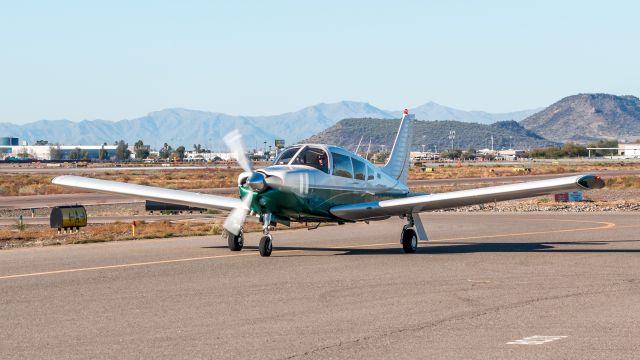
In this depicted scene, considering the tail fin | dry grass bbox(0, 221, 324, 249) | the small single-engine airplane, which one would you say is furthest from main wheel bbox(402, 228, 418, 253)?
dry grass bbox(0, 221, 324, 249)

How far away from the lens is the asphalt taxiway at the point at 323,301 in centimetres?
1110

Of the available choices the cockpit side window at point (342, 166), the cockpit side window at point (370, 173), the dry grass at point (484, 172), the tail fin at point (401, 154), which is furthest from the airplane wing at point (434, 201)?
the dry grass at point (484, 172)

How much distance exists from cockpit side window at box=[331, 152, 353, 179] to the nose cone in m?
2.55

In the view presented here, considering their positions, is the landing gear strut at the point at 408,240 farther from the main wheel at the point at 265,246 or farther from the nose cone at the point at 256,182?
the nose cone at the point at 256,182

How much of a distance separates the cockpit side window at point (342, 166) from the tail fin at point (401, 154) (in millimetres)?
4081

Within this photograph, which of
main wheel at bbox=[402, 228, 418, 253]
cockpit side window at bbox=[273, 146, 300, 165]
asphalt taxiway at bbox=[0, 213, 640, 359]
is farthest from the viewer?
main wheel at bbox=[402, 228, 418, 253]

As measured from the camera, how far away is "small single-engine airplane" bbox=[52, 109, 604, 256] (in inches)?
888

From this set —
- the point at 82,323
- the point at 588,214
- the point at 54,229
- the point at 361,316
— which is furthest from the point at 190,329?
the point at 588,214

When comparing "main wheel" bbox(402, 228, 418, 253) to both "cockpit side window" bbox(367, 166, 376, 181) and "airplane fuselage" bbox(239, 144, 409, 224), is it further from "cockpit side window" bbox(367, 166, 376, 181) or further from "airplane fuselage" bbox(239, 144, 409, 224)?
"cockpit side window" bbox(367, 166, 376, 181)

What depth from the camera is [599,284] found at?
56.5ft

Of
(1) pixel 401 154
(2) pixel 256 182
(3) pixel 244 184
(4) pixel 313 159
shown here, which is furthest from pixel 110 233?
(2) pixel 256 182

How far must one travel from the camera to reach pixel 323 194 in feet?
77.6

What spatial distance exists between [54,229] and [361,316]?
2463 centimetres

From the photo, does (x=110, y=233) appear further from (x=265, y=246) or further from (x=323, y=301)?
(x=323, y=301)
